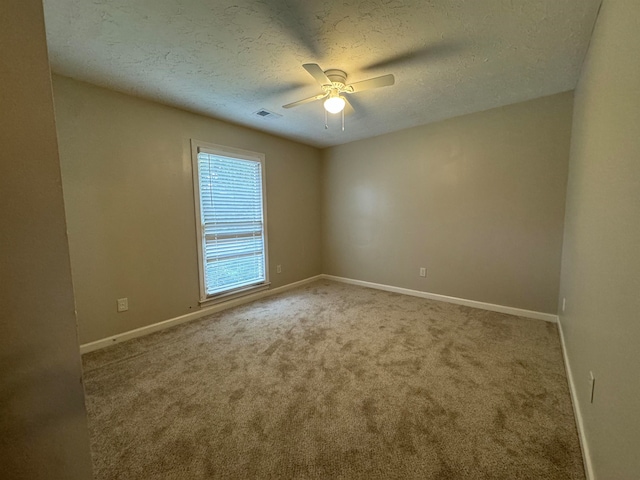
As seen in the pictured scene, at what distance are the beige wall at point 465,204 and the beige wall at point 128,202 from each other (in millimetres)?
2105

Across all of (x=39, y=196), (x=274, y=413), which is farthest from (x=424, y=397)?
(x=39, y=196)

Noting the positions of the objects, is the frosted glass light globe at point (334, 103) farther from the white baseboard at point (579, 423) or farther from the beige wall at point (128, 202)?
the white baseboard at point (579, 423)

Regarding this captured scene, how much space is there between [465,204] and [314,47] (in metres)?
2.52

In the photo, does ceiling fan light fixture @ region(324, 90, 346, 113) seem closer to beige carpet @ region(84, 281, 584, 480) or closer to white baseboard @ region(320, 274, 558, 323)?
beige carpet @ region(84, 281, 584, 480)

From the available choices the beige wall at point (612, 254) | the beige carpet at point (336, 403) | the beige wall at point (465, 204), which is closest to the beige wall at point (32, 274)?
the beige carpet at point (336, 403)

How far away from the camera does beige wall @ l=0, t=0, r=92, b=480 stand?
0.63 metres

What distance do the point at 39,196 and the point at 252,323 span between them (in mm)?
2496

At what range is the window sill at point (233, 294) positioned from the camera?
3241 mm

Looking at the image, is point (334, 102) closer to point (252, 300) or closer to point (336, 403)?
point (336, 403)

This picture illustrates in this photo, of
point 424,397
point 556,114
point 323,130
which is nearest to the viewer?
point 424,397

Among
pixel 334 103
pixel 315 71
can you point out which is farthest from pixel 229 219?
pixel 315 71

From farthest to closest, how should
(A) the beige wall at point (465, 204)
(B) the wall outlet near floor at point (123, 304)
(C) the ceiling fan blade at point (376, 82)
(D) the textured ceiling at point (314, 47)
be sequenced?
(A) the beige wall at point (465, 204) → (B) the wall outlet near floor at point (123, 304) → (C) the ceiling fan blade at point (376, 82) → (D) the textured ceiling at point (314, 47)

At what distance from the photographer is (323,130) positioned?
368 centimetres

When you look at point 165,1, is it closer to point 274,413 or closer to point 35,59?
point 35,59
